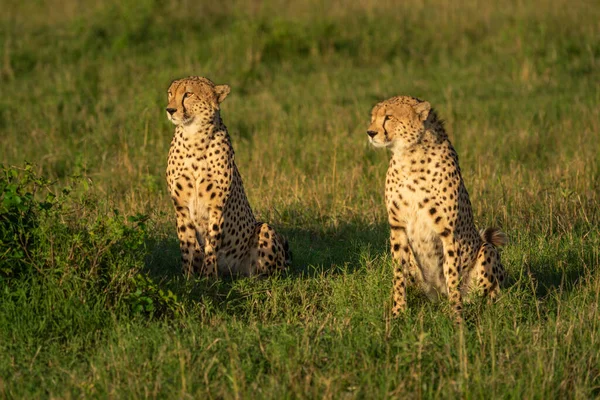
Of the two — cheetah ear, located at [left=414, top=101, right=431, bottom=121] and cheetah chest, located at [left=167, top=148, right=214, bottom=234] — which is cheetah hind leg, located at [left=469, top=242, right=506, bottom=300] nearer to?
cheetah ear, located at [left=414, top=101, right=431, bottom=121]

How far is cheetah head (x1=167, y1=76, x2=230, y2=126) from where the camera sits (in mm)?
4891

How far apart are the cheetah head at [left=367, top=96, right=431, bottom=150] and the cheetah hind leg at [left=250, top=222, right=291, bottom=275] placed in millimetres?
1052

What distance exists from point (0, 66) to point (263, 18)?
2784mm

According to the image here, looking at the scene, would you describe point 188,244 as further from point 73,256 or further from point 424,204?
point 424,204

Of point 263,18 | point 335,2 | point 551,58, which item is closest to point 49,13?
point 263,18

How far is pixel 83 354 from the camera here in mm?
3859

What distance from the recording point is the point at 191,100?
193 inches

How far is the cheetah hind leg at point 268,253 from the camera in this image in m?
5.07

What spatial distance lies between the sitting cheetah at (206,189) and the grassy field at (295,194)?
0.19m

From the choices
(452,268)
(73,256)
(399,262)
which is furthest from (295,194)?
(73,256)

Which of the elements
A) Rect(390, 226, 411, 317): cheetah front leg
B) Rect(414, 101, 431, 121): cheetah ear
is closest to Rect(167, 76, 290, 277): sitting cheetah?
Rect(390, 226, 411, 317): cheetah front leg

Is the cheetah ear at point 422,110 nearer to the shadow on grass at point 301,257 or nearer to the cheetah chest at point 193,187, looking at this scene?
the shadow on grass at point 301,257

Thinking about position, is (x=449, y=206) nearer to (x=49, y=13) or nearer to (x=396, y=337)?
(x=396, y=337)

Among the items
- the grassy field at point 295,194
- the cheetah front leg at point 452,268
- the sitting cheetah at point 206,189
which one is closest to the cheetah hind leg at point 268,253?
the sitting cheetah at point 206,189
